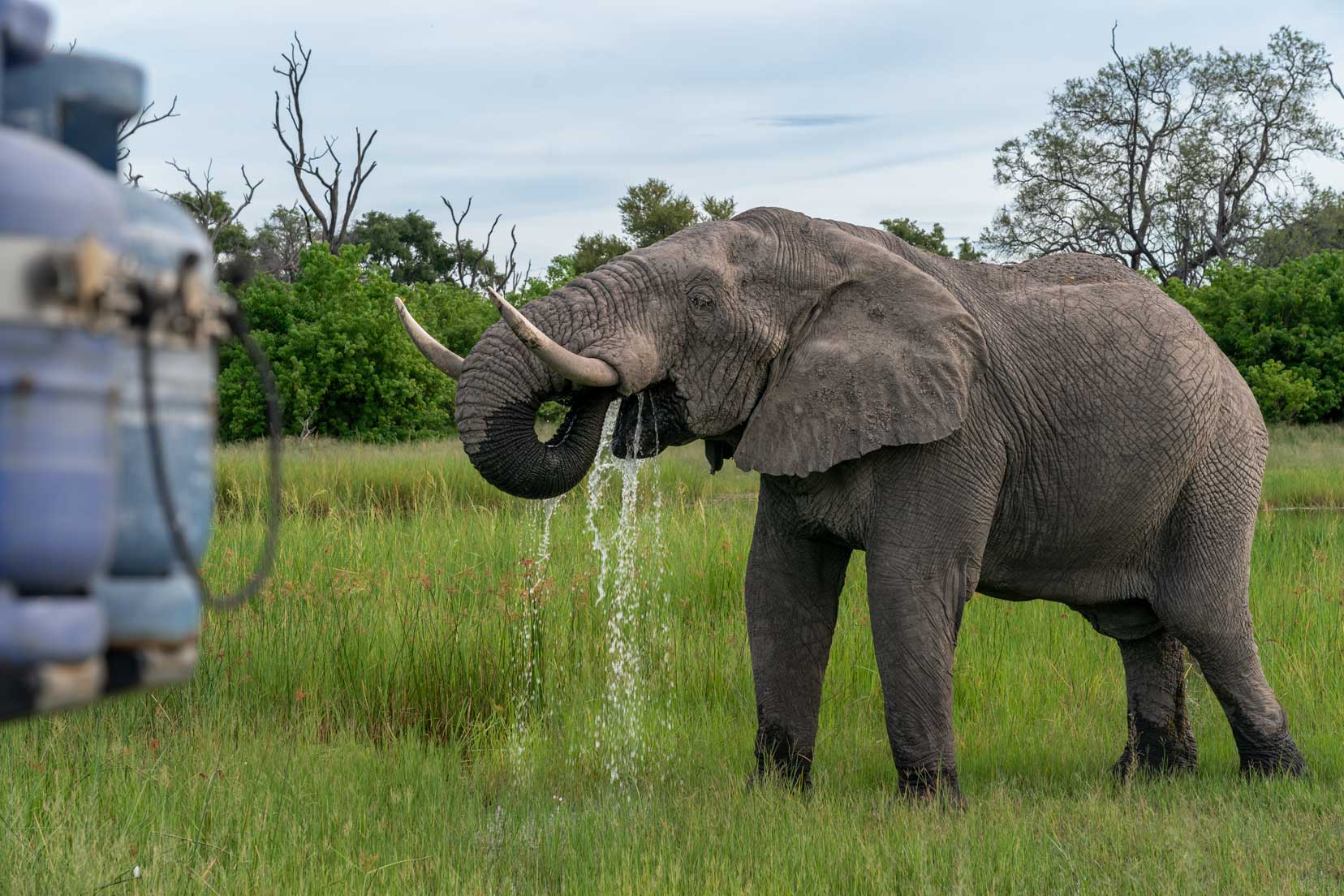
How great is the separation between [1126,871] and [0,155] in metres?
4.10

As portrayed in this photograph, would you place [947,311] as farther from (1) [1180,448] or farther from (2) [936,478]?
(1) [1180,448]

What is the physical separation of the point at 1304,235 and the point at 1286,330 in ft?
44.7

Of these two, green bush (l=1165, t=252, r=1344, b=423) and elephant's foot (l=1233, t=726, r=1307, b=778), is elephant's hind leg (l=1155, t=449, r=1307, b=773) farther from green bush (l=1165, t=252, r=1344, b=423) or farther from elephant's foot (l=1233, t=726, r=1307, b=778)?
green bush (l=1165, t=252, r=1344, b=423)

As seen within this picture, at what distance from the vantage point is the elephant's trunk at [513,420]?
4402 mm

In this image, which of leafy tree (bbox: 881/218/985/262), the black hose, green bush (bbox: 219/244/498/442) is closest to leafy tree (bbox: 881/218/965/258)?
leafy tree (bbox: 881/218/985/262)

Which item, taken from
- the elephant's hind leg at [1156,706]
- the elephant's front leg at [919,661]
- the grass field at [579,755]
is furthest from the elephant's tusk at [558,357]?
the elephant's hind leg at [1156,706]

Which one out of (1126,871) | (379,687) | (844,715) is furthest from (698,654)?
(1126,871)

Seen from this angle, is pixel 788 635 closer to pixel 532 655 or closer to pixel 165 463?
pixel 532 655

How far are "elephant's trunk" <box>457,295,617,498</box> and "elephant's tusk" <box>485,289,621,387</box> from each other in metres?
0.11

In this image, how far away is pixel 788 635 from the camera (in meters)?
5.54

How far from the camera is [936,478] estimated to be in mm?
4953

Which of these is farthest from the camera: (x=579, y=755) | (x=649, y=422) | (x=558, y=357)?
(x=579, y=755)

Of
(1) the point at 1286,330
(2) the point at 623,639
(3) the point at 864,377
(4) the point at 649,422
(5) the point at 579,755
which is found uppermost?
(1) the point at 1286,330

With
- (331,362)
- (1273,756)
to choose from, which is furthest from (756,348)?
(331,362)
